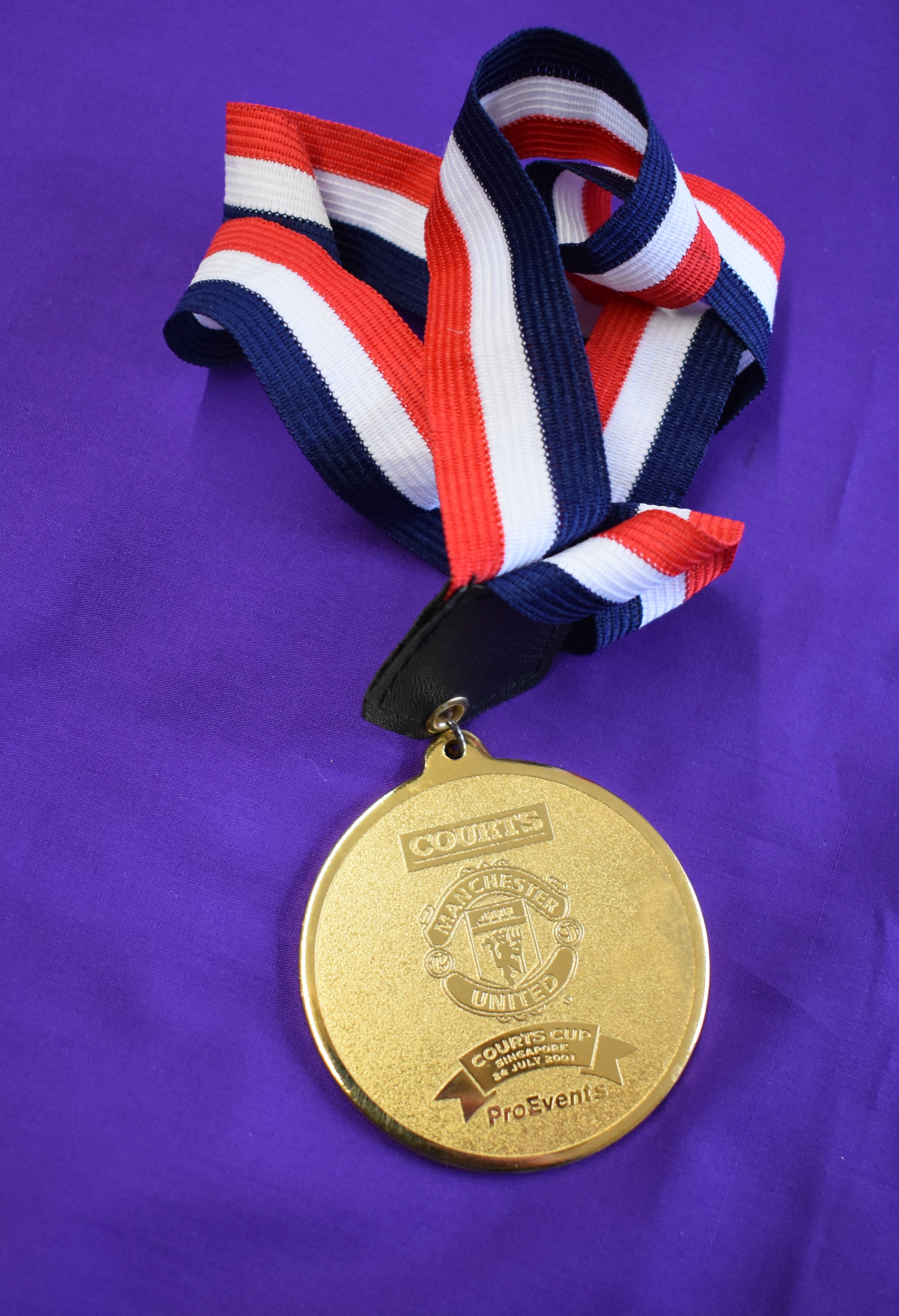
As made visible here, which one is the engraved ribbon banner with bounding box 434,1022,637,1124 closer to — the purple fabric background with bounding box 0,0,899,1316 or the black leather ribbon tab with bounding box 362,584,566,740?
the purple fabric background with bounding box 0,0,899,1316

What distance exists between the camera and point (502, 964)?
2.98 feet

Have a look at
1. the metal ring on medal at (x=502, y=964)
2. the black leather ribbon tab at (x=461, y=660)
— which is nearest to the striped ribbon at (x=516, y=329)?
the black leather ribbon tab at (x=461, y=660)

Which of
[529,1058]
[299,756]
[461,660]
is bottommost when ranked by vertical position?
[529,1058]

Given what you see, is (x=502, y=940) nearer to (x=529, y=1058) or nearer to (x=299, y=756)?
(x=529, y=1058)

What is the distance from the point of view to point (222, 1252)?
865 millimetres

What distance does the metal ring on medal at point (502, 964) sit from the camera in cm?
88

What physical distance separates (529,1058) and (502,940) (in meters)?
0.10

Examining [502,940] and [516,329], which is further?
[516,329]

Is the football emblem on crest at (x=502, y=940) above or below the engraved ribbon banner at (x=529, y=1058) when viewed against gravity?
above

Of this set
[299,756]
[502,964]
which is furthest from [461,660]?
[502,964]

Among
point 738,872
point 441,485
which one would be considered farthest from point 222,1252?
point 441,485

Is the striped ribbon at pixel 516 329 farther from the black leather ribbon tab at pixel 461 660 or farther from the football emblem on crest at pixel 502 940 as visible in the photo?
the football emblem on crest at pixel 502 940

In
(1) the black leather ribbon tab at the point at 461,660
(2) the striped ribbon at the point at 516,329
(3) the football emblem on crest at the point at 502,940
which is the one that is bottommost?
(3) the football emblem on crest at the point at 502,940

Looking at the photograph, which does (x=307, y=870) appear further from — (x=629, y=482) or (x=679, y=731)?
(x=629, y=482)
